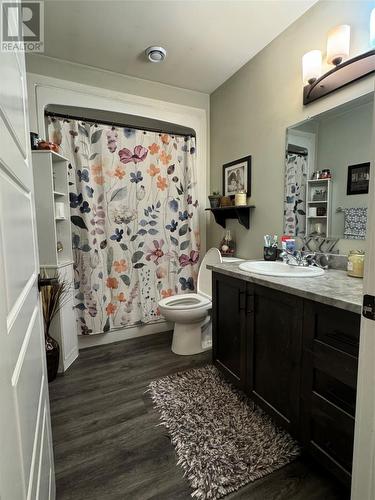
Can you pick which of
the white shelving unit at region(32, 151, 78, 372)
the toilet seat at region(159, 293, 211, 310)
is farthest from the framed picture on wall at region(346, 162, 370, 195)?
the white shelving unit at region(32, 151, 78, 372)

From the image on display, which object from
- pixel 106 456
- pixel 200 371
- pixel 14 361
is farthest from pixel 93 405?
pixel 14 361

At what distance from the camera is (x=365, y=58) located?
4.33ft

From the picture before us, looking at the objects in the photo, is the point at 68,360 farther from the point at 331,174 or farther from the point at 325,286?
the point at 331,174

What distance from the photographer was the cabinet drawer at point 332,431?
976mm

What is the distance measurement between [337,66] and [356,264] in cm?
114

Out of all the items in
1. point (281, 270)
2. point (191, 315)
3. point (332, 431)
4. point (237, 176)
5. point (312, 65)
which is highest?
point (312, 65)

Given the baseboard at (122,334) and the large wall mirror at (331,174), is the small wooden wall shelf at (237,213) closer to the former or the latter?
the large wall mirror at (331,174)

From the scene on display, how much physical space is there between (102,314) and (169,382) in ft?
3.02

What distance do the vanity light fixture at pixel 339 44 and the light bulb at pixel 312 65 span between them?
95mm

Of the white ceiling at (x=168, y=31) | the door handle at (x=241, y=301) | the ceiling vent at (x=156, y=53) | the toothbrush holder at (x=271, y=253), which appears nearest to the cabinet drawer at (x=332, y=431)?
the door handle at (x=241, y=301)

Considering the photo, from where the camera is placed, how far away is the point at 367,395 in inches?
28.4

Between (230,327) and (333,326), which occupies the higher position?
(333,326)

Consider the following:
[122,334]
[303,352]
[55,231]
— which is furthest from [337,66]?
[122,334]
